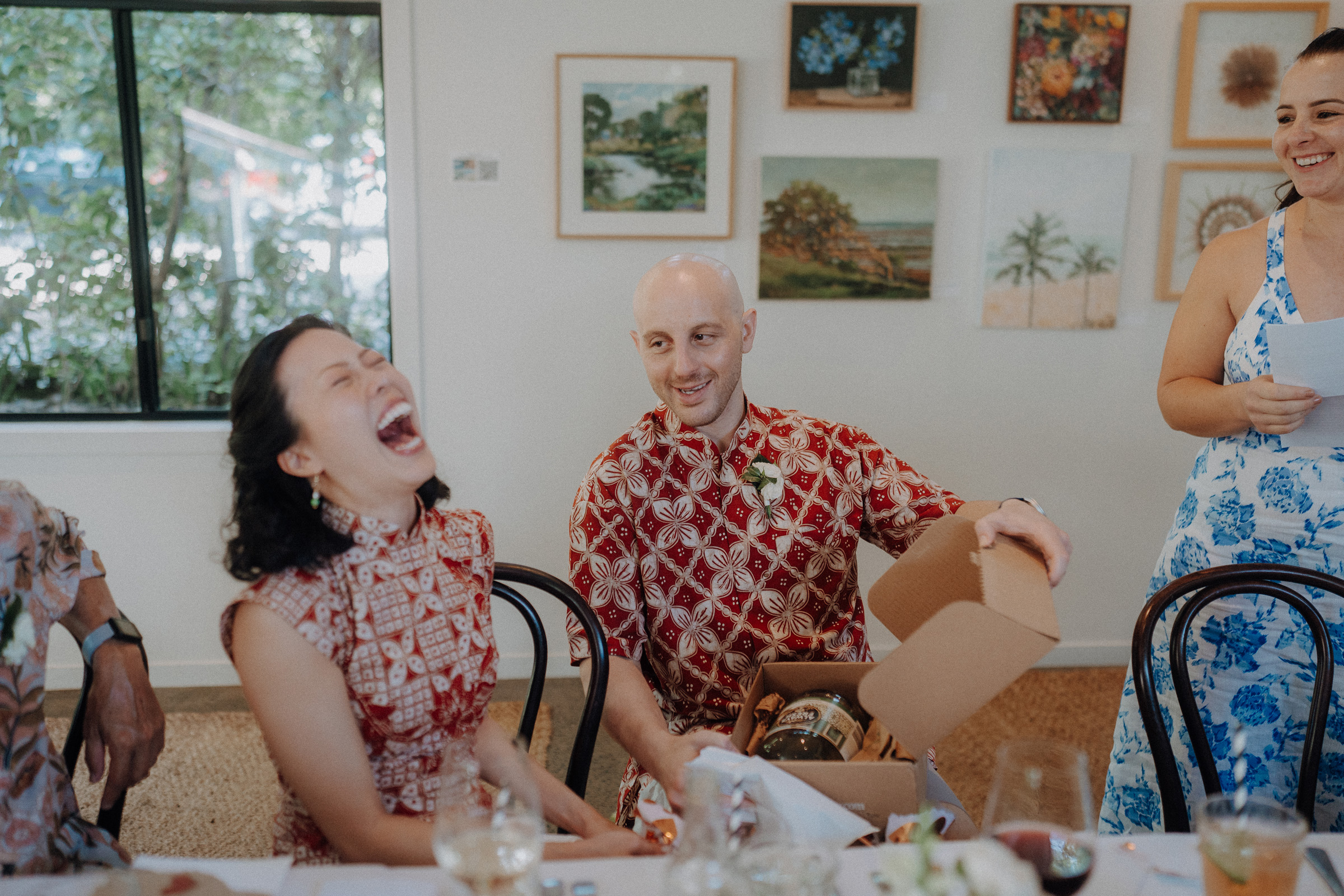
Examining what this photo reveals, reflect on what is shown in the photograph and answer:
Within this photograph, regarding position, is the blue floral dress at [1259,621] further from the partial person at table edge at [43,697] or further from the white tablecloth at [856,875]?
the partial person at table edge at [43,697]

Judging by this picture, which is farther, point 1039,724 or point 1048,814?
point 1039,724

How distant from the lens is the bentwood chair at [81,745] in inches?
44.0

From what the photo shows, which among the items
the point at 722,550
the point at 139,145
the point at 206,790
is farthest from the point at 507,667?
the point at 139,145

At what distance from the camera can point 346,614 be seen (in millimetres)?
1119

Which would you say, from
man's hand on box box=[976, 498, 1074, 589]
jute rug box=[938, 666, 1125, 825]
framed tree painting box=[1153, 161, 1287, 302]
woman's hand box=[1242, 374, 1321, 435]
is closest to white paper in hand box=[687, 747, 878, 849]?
man's hand on box box=[976, 498, 1074, 589]

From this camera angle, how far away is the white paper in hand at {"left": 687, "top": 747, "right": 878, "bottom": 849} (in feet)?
3.18

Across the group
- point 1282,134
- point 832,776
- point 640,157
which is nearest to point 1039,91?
point 640,157

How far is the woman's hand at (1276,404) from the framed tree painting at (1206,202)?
73.0 inches

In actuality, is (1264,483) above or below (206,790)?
above

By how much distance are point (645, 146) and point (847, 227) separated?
715 mm

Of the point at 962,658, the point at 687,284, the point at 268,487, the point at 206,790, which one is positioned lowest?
the point at 206,790

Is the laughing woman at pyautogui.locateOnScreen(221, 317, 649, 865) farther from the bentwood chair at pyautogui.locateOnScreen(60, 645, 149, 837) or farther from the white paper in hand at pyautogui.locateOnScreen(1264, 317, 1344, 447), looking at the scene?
the white paper in hand at pyautogui.locateOnScreen(1264, 317, 1344, 447)

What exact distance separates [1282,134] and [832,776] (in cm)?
129

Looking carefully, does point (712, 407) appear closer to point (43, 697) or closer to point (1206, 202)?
point (43, 697)
